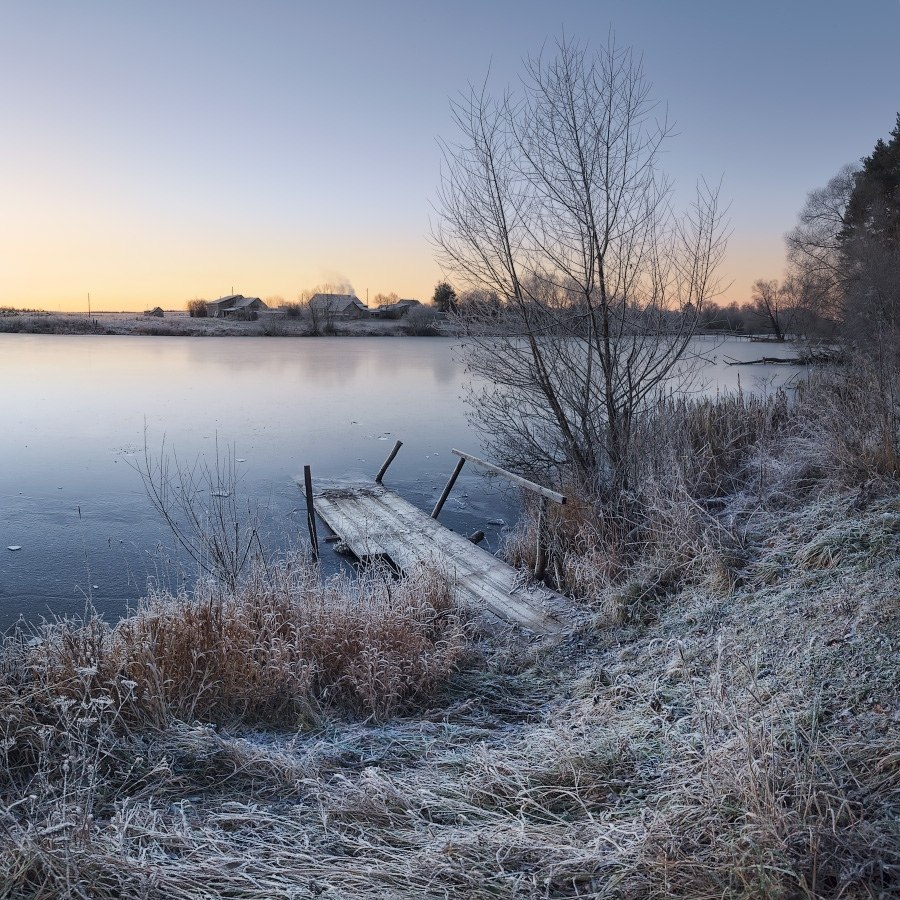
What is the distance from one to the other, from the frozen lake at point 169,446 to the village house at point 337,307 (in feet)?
131

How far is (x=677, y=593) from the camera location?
615 centimetres

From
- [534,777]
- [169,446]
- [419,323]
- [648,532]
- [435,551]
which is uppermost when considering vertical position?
[419,323]


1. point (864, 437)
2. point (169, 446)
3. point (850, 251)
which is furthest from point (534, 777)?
point (850, 251)

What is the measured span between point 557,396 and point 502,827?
7279mm

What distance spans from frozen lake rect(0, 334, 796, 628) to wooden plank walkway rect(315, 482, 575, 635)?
58 cm

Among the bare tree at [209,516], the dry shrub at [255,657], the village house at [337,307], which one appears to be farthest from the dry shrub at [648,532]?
the village house at [337,307]

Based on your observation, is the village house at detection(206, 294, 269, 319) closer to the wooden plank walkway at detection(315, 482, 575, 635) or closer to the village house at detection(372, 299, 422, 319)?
the village house at detection(372, 299, 422, 319)

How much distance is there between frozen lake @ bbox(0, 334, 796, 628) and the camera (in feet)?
28.9

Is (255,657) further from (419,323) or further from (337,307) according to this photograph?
(337,307)

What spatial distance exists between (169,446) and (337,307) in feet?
215

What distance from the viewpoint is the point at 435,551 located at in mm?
9109

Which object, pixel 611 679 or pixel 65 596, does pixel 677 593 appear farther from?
pixel 65 596

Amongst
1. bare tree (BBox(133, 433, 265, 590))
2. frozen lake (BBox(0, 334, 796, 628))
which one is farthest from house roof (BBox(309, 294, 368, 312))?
bare tree (BBox(133, 433, 265, 590))

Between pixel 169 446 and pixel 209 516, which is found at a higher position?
pixel 169 446
